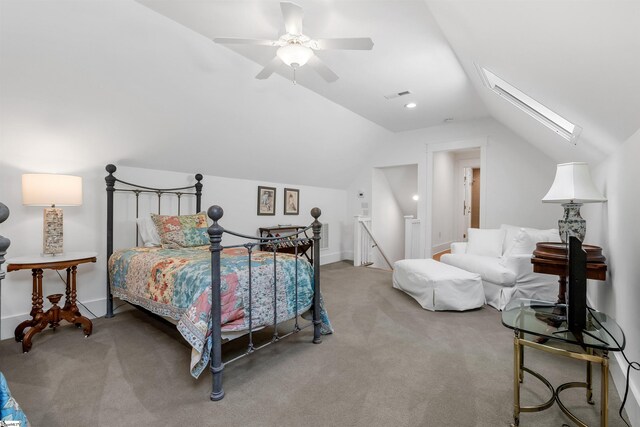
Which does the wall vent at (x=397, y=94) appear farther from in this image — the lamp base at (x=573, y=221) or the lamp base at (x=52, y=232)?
the lamp base at (x=52, y=232)

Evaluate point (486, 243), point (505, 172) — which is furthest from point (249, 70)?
point (505, 172)

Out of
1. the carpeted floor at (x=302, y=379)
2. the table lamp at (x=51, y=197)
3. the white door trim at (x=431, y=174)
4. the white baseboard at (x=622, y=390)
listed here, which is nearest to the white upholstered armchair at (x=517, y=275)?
the carpeted floor at (x=302, y=379)

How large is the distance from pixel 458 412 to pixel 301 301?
4.14ft

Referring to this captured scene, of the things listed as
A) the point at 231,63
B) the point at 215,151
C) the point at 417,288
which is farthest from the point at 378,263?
the point at 231,63

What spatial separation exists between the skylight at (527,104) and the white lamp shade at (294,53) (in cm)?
154

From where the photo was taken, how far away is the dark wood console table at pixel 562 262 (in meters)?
2.11

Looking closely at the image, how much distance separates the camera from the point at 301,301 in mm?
2418

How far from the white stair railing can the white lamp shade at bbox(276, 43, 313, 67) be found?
12.6ft

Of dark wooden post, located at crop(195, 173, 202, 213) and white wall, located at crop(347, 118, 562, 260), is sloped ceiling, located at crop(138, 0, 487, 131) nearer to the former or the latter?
white wall, located at crop(347, 118, 562, 260)

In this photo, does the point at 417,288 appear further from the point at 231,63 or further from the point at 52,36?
the point at 52,36

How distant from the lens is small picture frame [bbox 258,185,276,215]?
16.1 ft

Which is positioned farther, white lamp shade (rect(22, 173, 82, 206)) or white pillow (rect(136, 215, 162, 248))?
white pillow (rect(136, 215, 162, 248))

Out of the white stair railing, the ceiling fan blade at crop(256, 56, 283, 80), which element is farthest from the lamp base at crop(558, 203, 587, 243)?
the white stair railing

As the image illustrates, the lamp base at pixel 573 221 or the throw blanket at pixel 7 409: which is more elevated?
the lamp base at pixel 573 221
